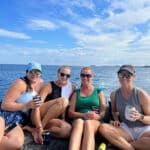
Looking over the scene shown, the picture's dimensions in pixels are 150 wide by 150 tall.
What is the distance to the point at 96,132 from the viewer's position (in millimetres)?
4906

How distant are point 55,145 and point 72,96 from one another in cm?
103

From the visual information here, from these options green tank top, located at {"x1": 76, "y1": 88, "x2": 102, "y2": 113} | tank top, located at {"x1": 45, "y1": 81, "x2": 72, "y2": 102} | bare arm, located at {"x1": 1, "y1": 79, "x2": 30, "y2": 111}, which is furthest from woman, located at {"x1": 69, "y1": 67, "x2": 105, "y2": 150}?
bare arm, located at {"x1": 1, "y1": 79, "x2": 30, "y2": 111}

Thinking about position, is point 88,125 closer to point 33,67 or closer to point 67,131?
point 67,131

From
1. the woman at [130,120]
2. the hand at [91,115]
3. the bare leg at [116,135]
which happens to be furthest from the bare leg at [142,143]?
the hand at [91,115]

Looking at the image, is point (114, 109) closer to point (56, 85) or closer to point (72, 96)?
point (72, 96)

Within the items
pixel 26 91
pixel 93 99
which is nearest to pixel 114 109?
pixel 93 99

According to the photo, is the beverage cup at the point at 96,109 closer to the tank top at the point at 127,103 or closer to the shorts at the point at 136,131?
the tank top at the point at 127,103

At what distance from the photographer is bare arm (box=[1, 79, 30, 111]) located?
16.1ft

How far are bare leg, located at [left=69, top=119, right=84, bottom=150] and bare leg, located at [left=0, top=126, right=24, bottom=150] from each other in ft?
Result: 2.80

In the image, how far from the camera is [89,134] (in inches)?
177

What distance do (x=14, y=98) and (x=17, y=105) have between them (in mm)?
156

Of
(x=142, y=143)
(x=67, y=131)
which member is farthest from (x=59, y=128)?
(x=142, y=143)

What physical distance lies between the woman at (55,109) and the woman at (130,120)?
79 centimetres

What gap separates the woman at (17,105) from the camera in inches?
180
